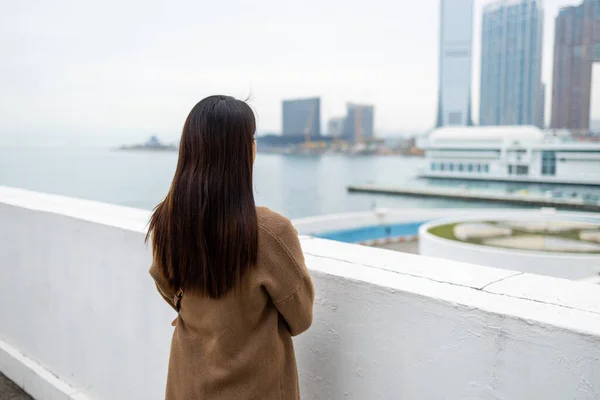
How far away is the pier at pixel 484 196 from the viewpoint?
133 feet

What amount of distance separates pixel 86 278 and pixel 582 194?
146 feet

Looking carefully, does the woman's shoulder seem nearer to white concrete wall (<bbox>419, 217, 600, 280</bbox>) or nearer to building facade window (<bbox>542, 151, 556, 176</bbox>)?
white concrete wall (<bbox>419, 217, 600, 280</bbox>)

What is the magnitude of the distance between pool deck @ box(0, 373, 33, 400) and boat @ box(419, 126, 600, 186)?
40.3 metres

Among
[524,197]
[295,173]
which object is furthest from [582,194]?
[295,173]

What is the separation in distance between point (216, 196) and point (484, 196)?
1940 inches

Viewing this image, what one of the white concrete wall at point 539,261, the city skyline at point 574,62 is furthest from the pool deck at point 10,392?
the city skyline at point 574,62

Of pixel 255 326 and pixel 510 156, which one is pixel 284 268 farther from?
pixel 510 156

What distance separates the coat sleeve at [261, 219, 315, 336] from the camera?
1.12m

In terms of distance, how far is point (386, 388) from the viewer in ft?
4.15

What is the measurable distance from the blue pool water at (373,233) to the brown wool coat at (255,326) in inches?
736

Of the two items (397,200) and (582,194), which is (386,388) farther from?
(397,200)

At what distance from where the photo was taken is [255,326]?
1.17 m

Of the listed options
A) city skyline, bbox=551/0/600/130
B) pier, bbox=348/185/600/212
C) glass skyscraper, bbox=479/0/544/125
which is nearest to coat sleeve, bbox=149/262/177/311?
city skyline, bbox=551/0/600/130

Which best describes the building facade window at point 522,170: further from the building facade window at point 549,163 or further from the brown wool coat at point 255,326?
the brown wool coat at point 255,326
